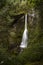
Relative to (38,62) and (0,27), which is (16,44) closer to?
(0,27)

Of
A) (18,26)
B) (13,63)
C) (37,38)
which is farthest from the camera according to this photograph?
(18,26)

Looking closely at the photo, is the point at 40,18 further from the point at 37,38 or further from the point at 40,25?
the point at 37,38

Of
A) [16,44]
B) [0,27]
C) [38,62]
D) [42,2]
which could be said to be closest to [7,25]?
[0,27]

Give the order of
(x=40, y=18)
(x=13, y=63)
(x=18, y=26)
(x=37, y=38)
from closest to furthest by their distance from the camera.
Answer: (x=13, y=63), (x=37, y=38), (x=40, y=18), (x=18, y=26)

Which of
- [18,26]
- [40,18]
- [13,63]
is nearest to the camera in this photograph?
[13,63]

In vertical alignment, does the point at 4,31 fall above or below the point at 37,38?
above

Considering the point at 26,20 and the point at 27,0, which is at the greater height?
the point at 27,0

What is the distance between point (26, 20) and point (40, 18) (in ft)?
2.50

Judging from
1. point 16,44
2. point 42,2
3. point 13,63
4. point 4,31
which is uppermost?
point 42,2

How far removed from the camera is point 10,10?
10.7 m

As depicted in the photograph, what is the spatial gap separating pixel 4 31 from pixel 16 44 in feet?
2.81

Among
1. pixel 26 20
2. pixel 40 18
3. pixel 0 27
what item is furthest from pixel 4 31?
pixel 40 18

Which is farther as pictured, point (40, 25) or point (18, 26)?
point (18, 26)

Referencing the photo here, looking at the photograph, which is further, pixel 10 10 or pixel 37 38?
pixel 10 10
